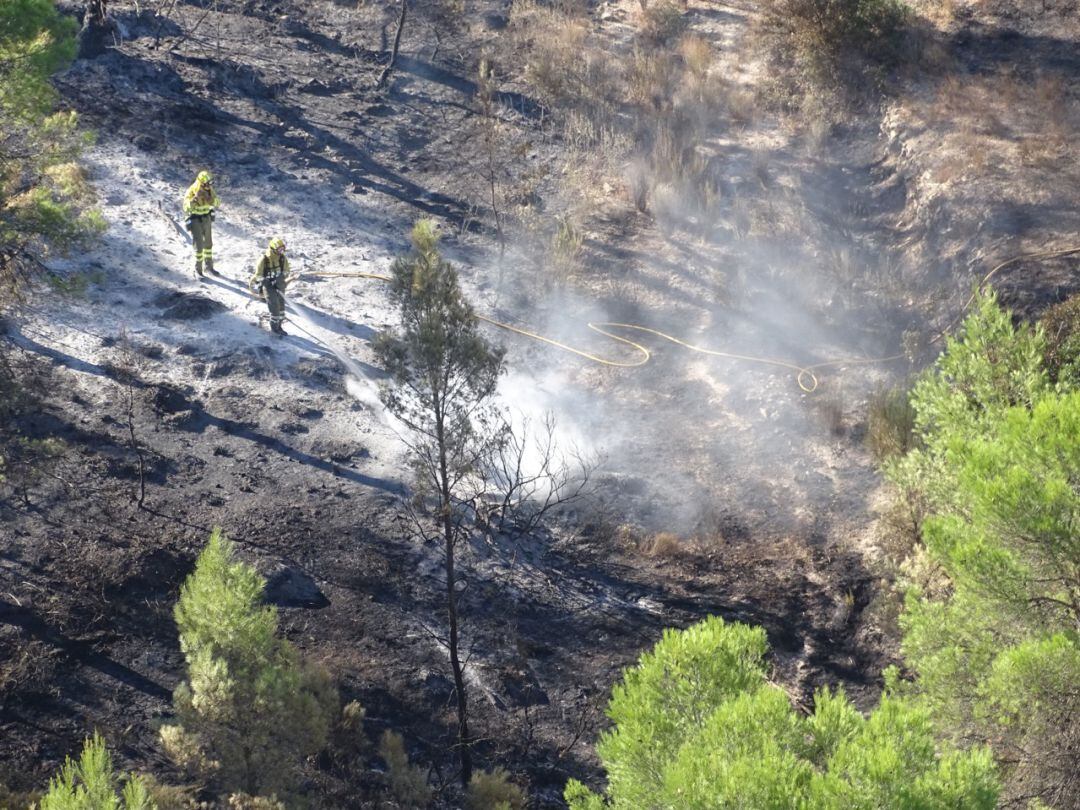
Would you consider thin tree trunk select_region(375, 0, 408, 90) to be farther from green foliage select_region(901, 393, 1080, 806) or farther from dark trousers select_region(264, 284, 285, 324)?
green foliage select_region(901, 393, 1080, 806)

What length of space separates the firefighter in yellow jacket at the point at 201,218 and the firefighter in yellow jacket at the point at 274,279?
106 centimetres

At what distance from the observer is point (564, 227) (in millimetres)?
18547

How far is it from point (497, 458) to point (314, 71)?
11.5 metres

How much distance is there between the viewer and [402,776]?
10750 mm

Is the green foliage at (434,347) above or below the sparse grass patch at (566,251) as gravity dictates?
above

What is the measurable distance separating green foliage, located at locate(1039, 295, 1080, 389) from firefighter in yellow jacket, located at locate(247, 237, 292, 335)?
963cm

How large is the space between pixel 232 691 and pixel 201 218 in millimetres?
9116

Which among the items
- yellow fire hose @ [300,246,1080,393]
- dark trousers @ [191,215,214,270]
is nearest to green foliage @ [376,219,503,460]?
yellow fire hose @ [300,246,1080,393]

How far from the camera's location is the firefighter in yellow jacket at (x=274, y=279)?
1529 cm

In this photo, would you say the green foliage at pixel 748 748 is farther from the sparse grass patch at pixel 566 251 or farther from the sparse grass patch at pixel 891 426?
the sparse grass patch at pixel 566 251

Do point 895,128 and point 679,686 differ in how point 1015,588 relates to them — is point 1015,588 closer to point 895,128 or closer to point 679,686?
point 679,686

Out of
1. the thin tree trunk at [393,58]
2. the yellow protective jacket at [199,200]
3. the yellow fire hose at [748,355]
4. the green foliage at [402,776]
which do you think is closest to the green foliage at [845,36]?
the yellow fire hose at [748,355]

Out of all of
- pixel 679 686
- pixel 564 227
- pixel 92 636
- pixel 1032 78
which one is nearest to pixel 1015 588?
pixel 679 686

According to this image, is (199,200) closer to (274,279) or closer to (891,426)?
(274,279)
